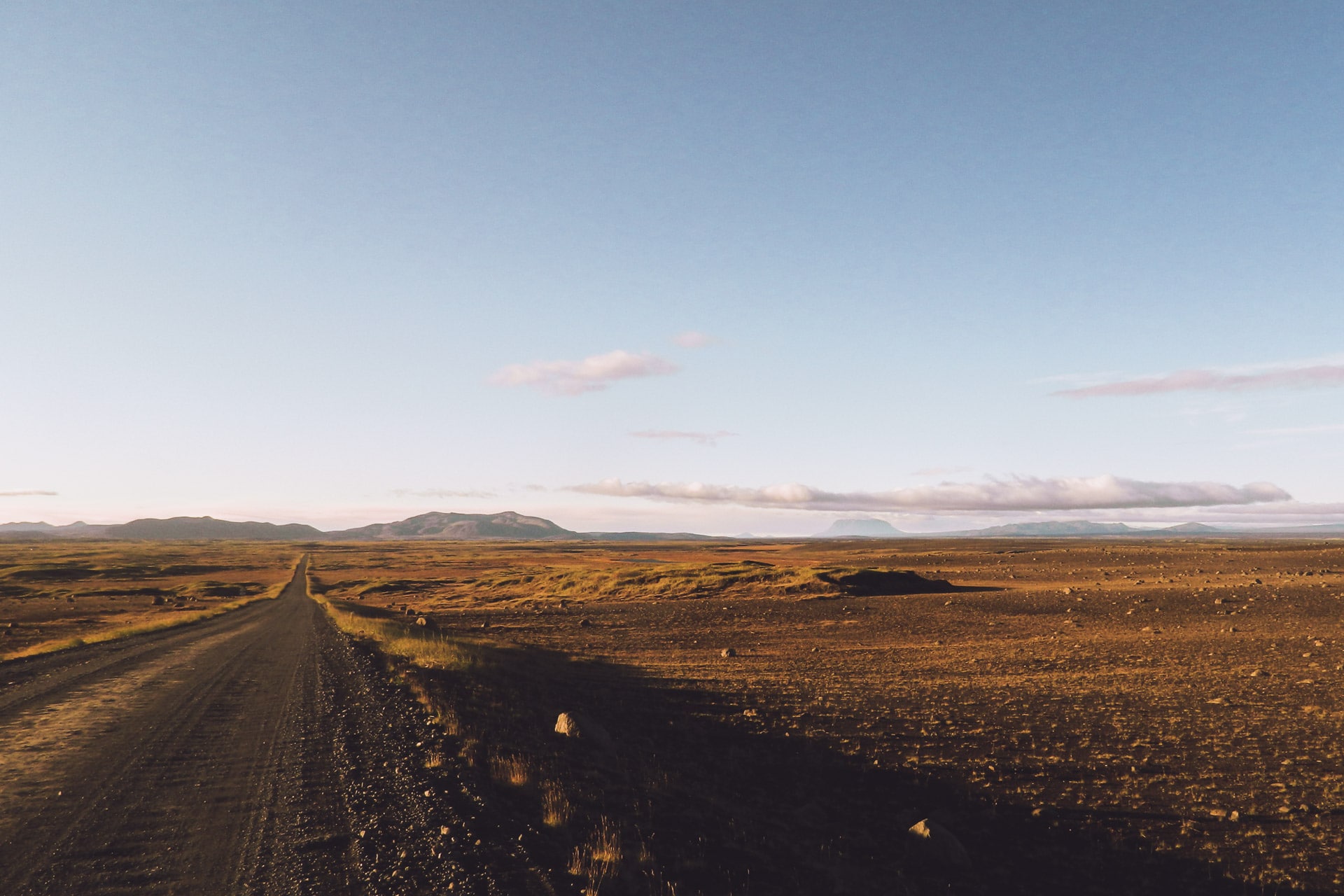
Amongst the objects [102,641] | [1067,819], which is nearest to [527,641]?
[102,641]

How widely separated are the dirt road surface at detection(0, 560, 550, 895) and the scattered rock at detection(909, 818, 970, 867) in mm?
5872

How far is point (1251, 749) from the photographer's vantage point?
14.2m

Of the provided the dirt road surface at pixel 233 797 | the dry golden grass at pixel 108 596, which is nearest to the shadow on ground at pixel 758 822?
the dirt road surface at pixel 233 797

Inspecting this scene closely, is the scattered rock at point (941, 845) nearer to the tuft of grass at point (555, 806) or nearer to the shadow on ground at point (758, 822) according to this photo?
the shadow on ground at point (758, 822)

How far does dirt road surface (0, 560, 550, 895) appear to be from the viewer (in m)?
7.94

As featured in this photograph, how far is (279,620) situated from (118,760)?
1575 inches

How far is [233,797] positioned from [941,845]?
11.0 meters

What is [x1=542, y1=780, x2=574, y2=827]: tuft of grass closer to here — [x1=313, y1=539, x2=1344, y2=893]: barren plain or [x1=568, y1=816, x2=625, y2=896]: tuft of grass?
[x1=313, y1=539, x2=1344, y2=893]: barren plain

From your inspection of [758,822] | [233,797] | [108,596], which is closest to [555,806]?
[758,822]

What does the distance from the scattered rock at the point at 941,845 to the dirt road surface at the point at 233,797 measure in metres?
5.87

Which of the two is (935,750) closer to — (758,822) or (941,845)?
(941,845)

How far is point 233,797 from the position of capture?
10539 millimetres

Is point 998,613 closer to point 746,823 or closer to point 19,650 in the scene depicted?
point 746,823

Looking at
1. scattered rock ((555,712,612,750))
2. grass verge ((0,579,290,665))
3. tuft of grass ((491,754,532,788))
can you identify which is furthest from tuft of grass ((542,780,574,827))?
grass verge ((0,579,290,665))
